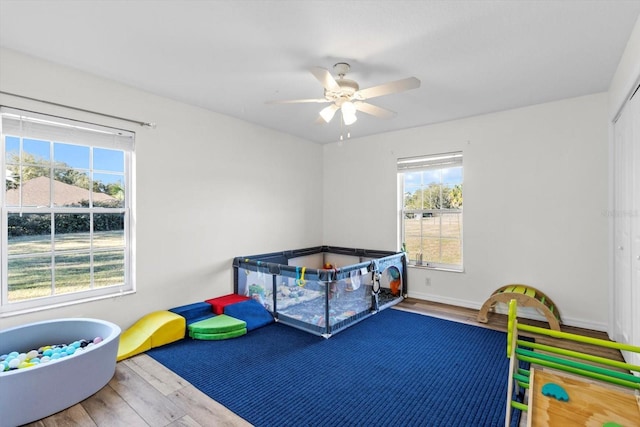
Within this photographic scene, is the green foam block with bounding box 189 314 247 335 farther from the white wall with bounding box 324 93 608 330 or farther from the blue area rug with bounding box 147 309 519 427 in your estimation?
the white wall with bounding box 324 93 608 330

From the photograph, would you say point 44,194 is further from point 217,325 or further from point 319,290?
point 319,290

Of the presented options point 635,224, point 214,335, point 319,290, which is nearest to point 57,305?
point 214,335

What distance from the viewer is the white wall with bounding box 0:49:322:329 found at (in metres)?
2.71

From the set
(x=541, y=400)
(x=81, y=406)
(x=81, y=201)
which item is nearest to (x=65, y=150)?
(x=81, y=201)

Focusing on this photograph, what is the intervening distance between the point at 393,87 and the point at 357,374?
7.32ft

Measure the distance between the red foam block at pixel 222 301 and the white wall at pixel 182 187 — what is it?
10cm

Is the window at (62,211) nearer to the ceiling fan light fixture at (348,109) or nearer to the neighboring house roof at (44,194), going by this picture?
the neighboring house roof at (44,194)

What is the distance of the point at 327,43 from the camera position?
89.5 inches

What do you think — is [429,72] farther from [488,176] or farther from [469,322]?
[469,322]

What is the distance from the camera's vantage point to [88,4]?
74.8 inches

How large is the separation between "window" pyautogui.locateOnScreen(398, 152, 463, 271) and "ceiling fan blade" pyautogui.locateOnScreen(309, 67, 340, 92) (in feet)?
7.92

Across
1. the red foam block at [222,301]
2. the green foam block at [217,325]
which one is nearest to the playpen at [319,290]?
the red foam block at [222,301]

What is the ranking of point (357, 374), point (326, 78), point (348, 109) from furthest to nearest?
point (348, 109) → point (357, 374) → point (326, 78)

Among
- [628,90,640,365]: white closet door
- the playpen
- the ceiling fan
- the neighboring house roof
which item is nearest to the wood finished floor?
[628,90,640,365]: white closet door
